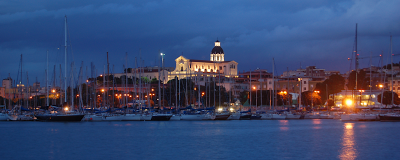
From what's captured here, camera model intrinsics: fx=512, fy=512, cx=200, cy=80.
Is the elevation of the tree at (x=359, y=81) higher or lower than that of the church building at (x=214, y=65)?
lower

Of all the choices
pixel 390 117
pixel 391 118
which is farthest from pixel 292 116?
pixel 391 118

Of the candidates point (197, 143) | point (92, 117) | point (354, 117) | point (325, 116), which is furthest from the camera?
point (325, 116)

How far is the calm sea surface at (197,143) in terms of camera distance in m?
32.7

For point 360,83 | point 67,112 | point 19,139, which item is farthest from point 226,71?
point 19,139

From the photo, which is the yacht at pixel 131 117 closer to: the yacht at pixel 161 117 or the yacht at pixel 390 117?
the yacht at pixel 161 117

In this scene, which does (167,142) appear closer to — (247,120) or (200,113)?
(200,113)

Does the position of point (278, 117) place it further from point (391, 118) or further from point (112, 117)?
point (112, 117)

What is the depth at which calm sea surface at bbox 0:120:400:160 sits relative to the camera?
3269cm

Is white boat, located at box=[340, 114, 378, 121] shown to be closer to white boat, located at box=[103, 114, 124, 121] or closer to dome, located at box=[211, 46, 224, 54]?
white boat, located at box=[103, 114, 124, 121]

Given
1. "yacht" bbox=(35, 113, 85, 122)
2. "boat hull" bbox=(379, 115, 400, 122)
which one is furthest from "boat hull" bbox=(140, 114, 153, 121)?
"boat hull" bbox=(379, 115, 400, 122)

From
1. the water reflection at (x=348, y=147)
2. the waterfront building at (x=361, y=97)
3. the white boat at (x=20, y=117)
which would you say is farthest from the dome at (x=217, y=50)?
the water reflection at (x=348, y=147)

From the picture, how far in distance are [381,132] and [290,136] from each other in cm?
970

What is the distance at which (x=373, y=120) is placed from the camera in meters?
63.2

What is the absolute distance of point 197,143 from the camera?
39.0 meters
